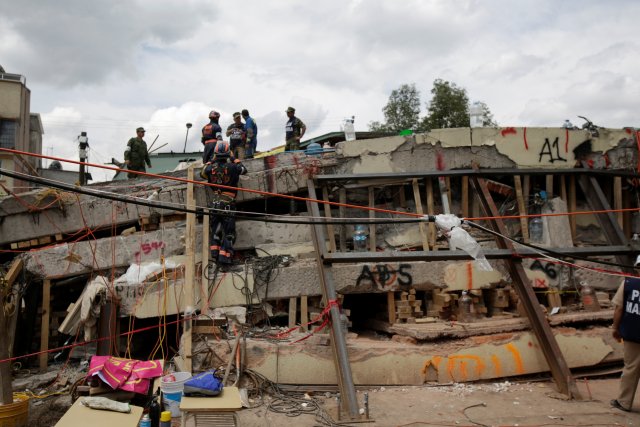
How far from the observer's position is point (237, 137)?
37.5ft

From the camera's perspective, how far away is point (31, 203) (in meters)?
9.43

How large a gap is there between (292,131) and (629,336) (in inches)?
334

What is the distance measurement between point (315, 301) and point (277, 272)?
0.84 meters

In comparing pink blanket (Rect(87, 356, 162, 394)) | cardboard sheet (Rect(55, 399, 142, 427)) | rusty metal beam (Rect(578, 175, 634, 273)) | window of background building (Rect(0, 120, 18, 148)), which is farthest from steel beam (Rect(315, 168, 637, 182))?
window of background building (Rect(0, 120, 18, 148))

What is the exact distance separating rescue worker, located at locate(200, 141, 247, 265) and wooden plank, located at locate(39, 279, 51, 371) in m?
3.03

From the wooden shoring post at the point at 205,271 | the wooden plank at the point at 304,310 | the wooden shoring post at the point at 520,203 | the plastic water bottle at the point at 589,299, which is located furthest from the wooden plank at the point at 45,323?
the plastic water bottle at the point at 589,299

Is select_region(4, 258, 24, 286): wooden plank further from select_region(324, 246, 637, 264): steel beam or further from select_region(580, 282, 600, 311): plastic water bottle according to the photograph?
select_region(580, 282, 600, 311): plastic water bottle

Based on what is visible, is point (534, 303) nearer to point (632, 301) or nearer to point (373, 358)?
point (632, 301)

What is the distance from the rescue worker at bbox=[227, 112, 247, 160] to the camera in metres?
11.5

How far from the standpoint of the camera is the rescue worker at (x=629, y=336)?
624 cm

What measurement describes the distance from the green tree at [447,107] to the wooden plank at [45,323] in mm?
22297

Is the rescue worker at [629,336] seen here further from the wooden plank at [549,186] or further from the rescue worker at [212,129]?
the rescue worker at [212,129]

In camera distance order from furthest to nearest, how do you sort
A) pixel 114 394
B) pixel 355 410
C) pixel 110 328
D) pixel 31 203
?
pixel 31 203
pixel 110 328
pixel 114 394
pixel 355 410

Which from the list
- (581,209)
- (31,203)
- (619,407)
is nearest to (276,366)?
(619,407)
